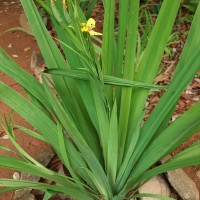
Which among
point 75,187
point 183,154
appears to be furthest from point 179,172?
point 75,187

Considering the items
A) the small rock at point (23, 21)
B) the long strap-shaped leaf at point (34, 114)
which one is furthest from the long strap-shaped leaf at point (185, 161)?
the small rock at point (23, 21)

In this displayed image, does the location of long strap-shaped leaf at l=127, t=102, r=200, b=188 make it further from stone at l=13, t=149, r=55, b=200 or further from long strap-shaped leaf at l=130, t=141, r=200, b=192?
stone at l=13, t=149, r=55, b=200

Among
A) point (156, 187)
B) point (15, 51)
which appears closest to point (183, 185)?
point (156, 187)

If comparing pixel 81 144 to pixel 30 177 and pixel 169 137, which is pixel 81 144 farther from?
pixel 30 177

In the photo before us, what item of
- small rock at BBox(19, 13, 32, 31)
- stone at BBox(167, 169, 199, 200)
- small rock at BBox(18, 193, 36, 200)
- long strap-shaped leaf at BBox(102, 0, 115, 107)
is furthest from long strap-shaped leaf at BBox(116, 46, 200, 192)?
small rock at BBox(19, 13, 32, 31)

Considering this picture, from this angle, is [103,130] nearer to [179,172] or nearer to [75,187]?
[75,187]

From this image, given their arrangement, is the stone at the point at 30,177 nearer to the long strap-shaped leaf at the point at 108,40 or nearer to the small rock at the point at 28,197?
the small rock at the point at 28,197
